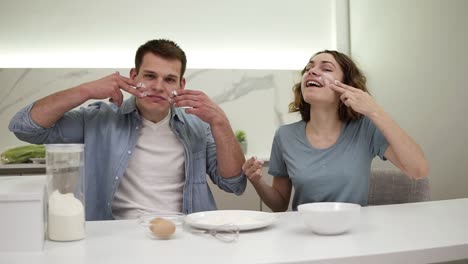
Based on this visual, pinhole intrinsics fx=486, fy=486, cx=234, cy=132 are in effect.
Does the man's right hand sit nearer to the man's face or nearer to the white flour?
the man's face

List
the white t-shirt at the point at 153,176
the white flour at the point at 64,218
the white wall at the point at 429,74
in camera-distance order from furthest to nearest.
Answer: the white wall at the point at 429,74, the white t-shirt at the point at 153,176, the white flour at the point at 64,218

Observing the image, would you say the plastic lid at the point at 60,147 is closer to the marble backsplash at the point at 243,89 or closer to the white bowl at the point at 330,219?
the white bowl at the point at 330,219

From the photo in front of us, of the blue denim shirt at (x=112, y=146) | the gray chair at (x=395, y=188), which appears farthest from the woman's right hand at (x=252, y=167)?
the gray chair at (x=395, y=188)

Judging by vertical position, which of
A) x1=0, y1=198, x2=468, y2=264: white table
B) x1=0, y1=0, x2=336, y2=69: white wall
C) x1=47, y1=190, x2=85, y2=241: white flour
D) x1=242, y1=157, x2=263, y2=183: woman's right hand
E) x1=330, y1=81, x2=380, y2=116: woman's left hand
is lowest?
x1=0, y1=198, x2=468, y2=264: white table

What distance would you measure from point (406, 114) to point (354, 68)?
51.3 inches

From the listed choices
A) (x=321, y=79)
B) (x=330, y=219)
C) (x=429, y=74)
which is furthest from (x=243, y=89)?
(x=330, y=219)

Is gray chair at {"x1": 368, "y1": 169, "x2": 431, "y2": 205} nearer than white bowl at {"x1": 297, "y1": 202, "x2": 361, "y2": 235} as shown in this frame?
No

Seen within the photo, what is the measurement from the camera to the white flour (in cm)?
120

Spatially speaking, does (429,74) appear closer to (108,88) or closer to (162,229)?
(108,88)

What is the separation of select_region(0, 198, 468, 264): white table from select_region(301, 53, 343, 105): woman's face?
690mm

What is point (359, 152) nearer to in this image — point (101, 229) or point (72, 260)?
point (101, 229)

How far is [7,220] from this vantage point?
1.13 m

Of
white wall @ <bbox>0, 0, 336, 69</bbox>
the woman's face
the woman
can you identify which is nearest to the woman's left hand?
the woman

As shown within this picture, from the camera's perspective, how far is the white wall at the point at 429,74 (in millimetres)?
2643
